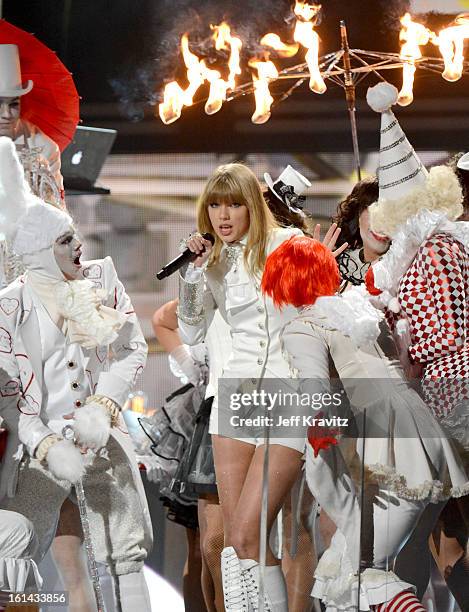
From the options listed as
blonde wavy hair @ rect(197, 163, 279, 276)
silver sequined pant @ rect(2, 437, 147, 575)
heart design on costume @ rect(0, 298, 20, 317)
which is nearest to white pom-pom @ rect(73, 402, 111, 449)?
silver sequined pant @ rect(2, 437, 147, 575)

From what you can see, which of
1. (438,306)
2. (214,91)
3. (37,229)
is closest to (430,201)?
(438,306)

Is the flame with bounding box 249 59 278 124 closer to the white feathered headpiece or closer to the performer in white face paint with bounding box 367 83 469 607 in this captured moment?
the performer in white face paint with bounding box 367 83 469 607

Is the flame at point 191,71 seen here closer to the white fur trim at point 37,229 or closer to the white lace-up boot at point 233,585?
the white fur trim at point 37,229

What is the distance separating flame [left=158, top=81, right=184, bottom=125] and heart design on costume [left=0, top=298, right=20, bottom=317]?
2118 mm

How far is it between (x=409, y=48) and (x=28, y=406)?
273 centimetres

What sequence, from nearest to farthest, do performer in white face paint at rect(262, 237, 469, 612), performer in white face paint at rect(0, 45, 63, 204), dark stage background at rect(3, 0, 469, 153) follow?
performer in white face paint at rect(262, 237, 469, 612) < performer in white face paint at rect(0, 45, 63, 204) < dark stage background at rect(3, 0, 469, 153)

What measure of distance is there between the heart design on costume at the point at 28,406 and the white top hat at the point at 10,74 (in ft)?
4.32

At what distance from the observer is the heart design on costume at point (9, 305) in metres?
3.27

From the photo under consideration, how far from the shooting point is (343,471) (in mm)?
2975

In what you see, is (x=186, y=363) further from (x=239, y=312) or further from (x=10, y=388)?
(x=10, y=388)

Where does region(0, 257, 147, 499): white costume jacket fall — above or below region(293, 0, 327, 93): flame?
below

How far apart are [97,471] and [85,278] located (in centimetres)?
64

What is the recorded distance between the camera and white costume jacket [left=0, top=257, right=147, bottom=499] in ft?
10.6

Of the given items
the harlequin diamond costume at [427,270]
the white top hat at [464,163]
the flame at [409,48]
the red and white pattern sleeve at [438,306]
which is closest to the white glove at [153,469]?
the harlequin diamond costume at [427,270]
